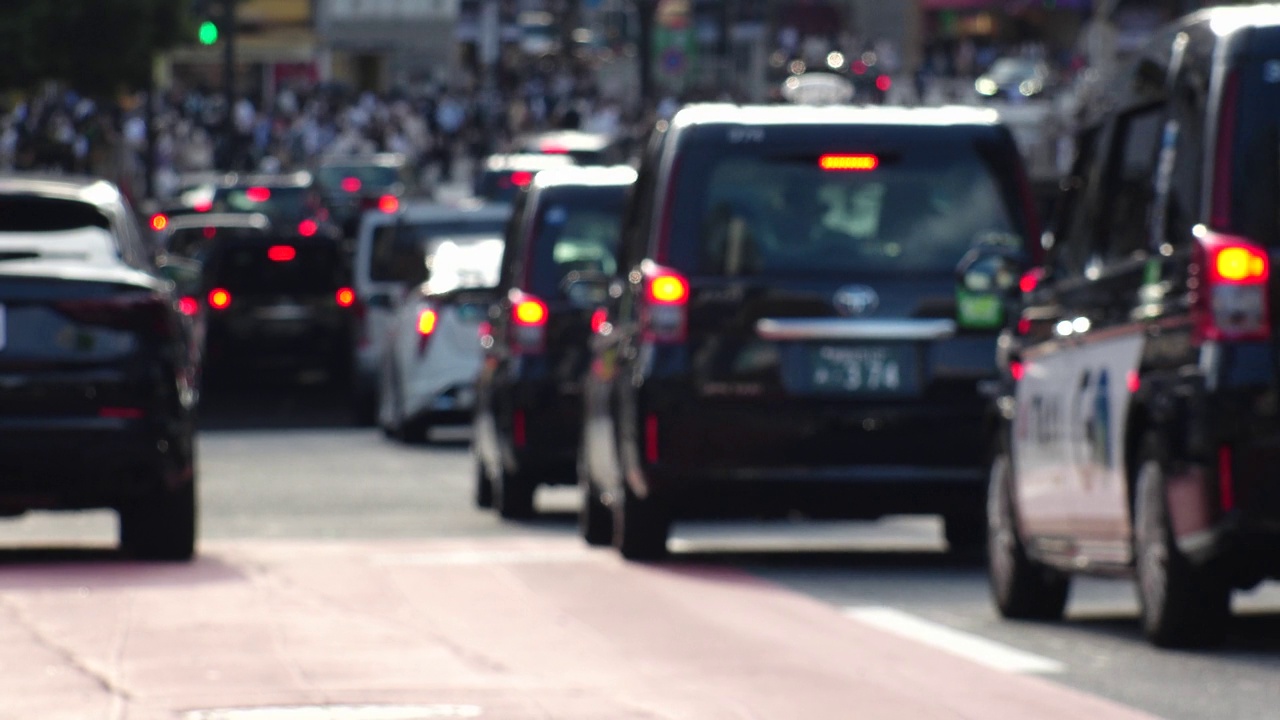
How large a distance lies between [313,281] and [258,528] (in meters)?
15.8

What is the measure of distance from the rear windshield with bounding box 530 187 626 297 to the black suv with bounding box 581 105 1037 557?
363cm

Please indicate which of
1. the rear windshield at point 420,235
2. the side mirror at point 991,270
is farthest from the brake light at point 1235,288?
the rear windshield at point 420,235

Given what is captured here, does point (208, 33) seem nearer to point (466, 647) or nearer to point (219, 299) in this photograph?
point (219, 299)

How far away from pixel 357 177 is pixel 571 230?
43526 millimetres

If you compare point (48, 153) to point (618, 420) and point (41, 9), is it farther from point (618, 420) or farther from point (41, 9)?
point (618, 420)

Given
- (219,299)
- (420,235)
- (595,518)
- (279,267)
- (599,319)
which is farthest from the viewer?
(279,267)

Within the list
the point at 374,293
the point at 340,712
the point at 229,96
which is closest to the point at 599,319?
the point at 340,712

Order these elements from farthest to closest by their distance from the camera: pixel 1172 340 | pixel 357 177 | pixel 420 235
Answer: pixel 357 177
pixel 420 235
pixel 1172 340

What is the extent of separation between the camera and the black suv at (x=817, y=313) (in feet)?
46.9

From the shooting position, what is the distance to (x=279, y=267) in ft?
111

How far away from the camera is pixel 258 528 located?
18.2 meters

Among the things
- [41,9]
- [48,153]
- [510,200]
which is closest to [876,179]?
[510,200]

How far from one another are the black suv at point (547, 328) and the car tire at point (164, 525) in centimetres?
316

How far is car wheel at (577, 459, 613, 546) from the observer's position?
1641 centimetres
